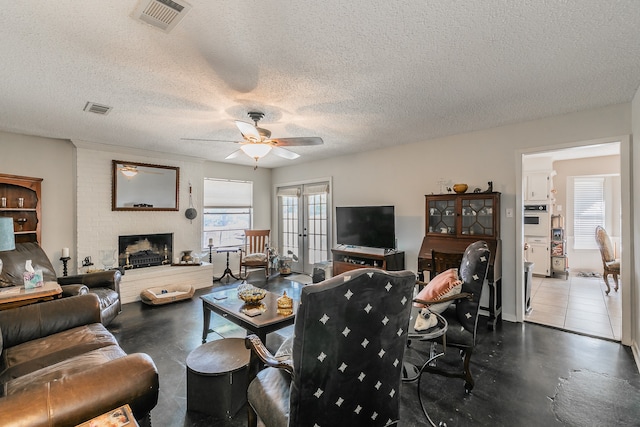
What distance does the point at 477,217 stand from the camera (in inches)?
150

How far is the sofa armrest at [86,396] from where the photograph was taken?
1092mm

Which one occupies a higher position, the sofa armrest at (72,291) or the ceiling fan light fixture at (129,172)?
the ceiling fan light fixture at (129,172)

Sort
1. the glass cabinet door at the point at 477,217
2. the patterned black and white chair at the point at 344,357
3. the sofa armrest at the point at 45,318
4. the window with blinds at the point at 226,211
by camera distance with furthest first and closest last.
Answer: the window with blinds at the point at 226,211 → the glass cabinet door at the point at 477,217 → the sofa armrest at the point at 45,318 → the patterned black and white chair at the point at 344,357

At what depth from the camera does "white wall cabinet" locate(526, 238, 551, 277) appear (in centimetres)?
596

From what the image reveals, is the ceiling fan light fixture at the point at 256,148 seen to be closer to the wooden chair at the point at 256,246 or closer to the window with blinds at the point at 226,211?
the wooden chair at the point at 256,246

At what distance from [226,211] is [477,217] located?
490 centimetres

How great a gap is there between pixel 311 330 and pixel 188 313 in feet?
11.1

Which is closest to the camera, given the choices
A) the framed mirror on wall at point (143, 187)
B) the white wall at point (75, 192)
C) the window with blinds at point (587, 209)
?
the white wall at point (75, 192)

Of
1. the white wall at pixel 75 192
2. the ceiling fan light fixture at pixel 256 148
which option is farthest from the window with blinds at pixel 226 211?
the ceiling fan light fixture at pixel 256 148

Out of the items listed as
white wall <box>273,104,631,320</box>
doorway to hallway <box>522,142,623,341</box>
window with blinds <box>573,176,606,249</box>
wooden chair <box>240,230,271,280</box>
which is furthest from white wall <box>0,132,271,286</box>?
window with blinds <box>573,176,606,249</box>

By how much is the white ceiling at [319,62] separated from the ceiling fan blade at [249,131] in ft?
1.00

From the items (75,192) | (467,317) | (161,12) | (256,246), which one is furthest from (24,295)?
(256,246)

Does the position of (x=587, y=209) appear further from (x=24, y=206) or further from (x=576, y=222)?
(x=24, y=206)

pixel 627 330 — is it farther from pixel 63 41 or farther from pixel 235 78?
pixel 63 41
